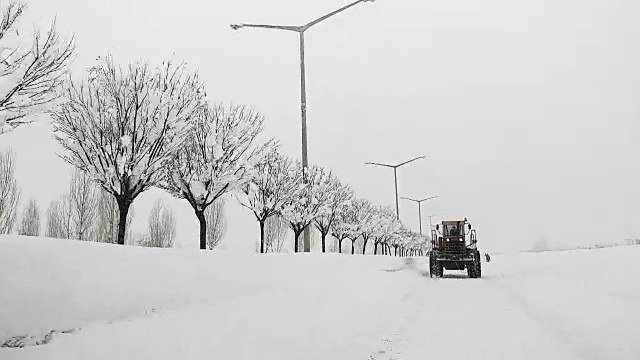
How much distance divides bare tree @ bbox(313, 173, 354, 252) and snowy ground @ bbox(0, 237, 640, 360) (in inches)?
1101

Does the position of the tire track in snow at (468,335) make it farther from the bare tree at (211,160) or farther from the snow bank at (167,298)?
the bare tree at (211,160)

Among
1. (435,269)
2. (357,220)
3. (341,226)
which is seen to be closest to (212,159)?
(435,269)

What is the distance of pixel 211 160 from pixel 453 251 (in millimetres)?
15727

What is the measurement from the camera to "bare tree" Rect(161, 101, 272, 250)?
20734mm

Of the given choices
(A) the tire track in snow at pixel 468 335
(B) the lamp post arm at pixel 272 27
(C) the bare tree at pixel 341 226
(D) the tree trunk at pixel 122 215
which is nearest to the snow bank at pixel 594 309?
(A) the tire track in snow at pixel 468 335

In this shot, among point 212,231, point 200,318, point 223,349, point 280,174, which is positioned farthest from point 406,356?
point 212,231

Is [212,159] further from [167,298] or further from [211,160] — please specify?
[167,298]

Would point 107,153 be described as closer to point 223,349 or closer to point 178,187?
point 178,187

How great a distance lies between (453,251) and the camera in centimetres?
3041

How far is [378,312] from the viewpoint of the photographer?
11.8m

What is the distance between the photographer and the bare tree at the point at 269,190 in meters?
29.9

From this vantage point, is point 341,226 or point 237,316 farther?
point 341,226

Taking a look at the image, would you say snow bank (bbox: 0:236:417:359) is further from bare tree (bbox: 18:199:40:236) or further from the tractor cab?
bare tree (bbox: 18:199:40:236)

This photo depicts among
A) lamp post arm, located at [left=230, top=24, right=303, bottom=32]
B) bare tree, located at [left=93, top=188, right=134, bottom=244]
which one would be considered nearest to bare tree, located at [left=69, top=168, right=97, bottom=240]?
bare tree, located at [left=93, top=188, right=134, bottom=244]
